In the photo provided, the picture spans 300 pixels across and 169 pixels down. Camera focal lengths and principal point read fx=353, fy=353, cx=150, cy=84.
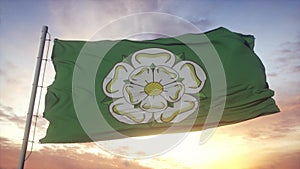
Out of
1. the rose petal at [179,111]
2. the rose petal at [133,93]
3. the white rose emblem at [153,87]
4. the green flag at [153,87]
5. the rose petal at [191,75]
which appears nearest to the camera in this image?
the green flag at [153,87]

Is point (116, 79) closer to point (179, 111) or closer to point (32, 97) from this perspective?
point (179, 111)

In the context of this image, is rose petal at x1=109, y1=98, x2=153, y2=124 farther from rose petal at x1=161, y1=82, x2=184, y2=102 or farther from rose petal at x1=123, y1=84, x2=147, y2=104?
rose petal at x1=161, y1=82, x2=184, y2=102

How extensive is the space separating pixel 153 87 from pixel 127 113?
80 centimetres

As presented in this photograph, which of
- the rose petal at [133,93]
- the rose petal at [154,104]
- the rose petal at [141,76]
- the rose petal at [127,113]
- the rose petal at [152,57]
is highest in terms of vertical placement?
the rose petal at [152,57]

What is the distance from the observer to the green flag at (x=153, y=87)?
689 cm

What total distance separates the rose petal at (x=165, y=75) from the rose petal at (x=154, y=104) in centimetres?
39

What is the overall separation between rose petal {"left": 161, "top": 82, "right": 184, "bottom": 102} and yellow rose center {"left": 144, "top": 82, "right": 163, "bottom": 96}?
0.37ft

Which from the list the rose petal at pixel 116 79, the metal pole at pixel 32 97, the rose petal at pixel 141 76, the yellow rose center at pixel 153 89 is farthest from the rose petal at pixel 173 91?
the metal pole at pixel 32 97

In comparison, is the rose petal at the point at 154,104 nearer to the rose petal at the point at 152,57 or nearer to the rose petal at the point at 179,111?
the rose petal at the point at 179,111

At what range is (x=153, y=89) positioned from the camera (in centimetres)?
755

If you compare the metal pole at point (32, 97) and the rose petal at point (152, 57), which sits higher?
the rose petal at point (152, 57)

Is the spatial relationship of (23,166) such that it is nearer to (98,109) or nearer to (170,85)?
(98,109)

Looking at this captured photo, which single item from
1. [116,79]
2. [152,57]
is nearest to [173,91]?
[152,57]

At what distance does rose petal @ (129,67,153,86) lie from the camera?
764cm
